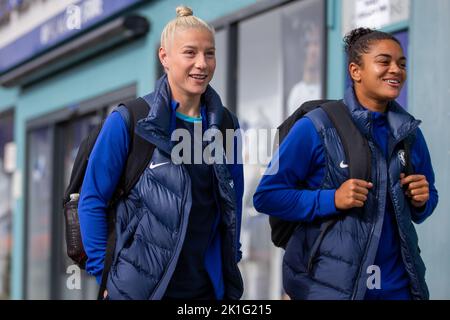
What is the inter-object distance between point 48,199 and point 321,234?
928 centimetres

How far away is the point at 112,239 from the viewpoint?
349 centimetres

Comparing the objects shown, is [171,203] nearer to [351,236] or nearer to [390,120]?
[351,236]

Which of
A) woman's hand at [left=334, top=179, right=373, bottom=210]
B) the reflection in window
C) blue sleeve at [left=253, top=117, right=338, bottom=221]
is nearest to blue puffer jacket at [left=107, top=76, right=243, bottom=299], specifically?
blue sleeve at [left=253, top=117, right=338, bottom=221]

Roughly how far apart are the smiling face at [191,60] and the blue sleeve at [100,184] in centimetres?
26

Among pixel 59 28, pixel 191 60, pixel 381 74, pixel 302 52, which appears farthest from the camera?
pixel 59 28

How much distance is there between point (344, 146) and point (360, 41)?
0.45m

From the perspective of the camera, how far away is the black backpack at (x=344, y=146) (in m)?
3.67

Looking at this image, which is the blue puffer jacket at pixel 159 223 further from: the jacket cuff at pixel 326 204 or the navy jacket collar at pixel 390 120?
the navy jacket collar at pixel 390 120

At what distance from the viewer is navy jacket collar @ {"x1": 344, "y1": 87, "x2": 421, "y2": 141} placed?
12.3 feet

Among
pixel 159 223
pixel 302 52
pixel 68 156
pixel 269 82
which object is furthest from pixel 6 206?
pixel 159 223

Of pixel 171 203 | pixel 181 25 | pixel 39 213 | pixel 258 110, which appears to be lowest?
pixel 39 213

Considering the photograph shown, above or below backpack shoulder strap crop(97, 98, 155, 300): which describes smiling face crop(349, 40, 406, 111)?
above

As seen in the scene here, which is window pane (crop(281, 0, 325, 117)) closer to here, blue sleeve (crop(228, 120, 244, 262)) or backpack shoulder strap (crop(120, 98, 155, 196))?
blue sleeve (crop(228, 120, 244, 262))

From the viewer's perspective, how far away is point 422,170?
12.8ft
